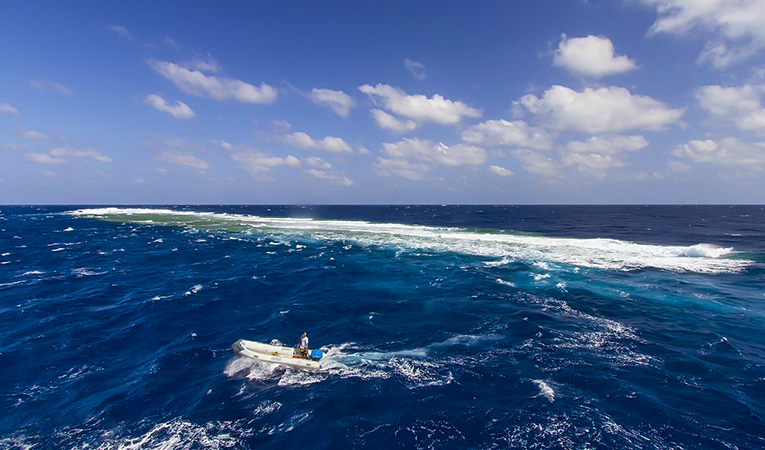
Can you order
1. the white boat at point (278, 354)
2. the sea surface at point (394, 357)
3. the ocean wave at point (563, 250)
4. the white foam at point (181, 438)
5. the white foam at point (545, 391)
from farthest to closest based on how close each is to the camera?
the ocean wave at point (563, 250) → the white boat at point (278, 354) → the white foam at point (545, 391) → the sea surface at point (394, 357) → the white foam at point (181, 438)

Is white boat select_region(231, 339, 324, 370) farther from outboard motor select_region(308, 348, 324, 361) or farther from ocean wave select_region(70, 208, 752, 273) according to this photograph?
ocean wave select_region(70, 208, 752, 273)

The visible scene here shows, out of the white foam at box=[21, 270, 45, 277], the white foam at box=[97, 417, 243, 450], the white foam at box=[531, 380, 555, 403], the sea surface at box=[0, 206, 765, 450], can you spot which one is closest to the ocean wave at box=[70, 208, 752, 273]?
the sea surface at box=[0, 206, 765, 450]

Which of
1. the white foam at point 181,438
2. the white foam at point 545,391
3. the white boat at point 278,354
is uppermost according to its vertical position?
the white boat at point 278,354

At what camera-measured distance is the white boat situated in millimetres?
25094

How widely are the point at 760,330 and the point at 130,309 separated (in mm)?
66598

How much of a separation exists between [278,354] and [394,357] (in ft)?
30.8

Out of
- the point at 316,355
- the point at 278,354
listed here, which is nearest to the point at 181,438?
the point at 278,354

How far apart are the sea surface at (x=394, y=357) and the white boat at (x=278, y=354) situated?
2.18 feet

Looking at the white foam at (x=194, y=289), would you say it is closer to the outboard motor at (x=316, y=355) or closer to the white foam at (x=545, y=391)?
the outboard motor at (x=316, y=355)

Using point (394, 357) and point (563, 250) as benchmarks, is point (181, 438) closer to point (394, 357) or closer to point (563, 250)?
point (394, 357)

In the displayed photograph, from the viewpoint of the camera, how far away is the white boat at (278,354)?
988 inches

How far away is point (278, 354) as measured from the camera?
25.9 m

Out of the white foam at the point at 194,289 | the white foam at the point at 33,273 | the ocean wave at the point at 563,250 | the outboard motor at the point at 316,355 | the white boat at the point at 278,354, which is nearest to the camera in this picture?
the white boat at the point at 278,354

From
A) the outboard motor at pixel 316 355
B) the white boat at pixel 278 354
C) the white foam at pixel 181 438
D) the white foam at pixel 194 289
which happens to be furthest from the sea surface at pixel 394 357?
the outboard motor at pixel 316 355
